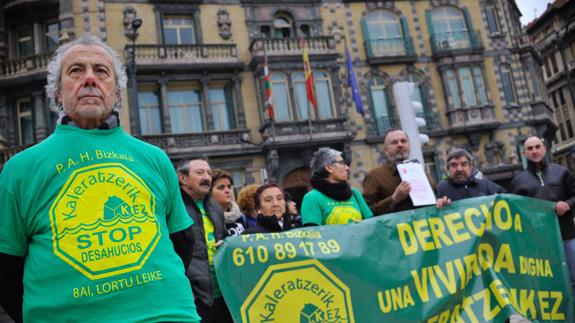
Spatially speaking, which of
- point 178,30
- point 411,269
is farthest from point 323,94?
point 411,269

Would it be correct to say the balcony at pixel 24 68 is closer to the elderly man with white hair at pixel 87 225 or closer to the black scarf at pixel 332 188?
the black scarf at pixel 332 188

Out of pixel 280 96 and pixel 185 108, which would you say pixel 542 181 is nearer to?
pixel 280 96

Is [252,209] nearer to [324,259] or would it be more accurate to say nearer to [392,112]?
[324,259]

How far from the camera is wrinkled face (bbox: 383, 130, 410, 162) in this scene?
5742mm

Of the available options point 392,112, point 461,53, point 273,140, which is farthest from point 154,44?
point 461,53

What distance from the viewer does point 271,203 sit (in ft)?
17.7

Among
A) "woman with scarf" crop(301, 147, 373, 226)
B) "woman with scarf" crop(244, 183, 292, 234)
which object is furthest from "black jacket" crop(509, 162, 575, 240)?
"woman with scarf" crop(244, 183, 292, 234)

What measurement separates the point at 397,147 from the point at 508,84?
71.1ft

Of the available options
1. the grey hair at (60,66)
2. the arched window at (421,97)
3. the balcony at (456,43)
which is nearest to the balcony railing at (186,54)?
the arched window at (421,97)

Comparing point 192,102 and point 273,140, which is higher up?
point 192,102

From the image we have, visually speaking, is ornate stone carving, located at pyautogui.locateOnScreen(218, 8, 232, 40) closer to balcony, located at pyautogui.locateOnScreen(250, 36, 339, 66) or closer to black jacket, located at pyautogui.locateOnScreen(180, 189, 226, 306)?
balcony, located at pyautogui.locateOnScreen(250, 36, 339, 66)

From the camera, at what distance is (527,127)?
24531mm

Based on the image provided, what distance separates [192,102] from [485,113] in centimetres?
1322

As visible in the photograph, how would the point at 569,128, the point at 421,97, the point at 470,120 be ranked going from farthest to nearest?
1. the point at 569,128
2. the point at 421,97
3. the point at 470,120
